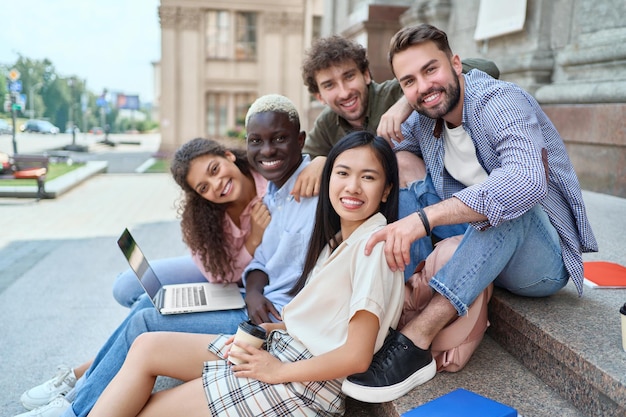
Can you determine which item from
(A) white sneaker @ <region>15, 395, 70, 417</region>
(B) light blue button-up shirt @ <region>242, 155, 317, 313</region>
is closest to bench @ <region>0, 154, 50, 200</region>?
(A) white sneaker @ <region>15, 395, 70, 417</region>

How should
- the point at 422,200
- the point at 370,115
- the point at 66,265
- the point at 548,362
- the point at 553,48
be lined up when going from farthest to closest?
the point at 66,265, the point at 553,48, the point at 370,115, the point at 422,200, the point at 548,362

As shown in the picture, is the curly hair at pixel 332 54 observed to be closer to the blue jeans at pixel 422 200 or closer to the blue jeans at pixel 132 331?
the blue jeans at pixel 422 200

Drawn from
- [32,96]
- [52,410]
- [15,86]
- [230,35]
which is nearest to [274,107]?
A: [52,410]

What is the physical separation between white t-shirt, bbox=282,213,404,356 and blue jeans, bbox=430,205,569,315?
0.64ft

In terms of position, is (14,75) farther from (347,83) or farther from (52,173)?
(347,83)

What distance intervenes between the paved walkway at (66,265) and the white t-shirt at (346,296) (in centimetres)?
163

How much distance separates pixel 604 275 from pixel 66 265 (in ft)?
16.6

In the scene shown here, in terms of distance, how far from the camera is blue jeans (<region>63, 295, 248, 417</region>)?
227cm

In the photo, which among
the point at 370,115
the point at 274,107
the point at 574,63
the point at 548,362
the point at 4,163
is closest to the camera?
the point at 548,362

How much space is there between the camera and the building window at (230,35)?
25.7 metres

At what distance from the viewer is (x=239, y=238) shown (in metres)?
3.04

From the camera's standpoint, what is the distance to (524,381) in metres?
2.00

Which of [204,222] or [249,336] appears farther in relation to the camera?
[204,222]

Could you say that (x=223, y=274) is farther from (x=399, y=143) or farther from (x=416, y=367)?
(x=416, y=367)
